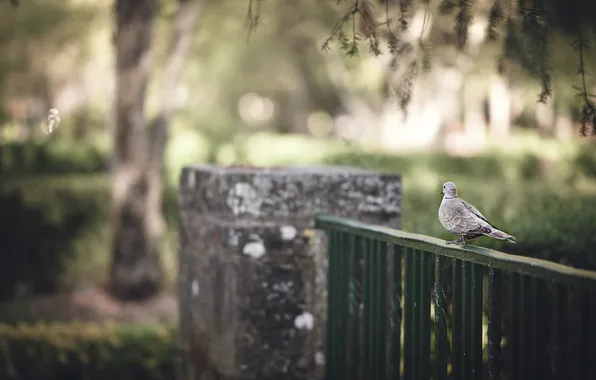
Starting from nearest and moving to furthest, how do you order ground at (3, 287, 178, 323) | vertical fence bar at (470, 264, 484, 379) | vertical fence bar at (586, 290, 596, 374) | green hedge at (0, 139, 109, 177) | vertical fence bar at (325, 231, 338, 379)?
vertical fence bar at (586, 290, 596, 374)
vertical fence bar at (470, 264, 484, 379)
vertical fence bar at (325, 231, 338, 379)
ground at (3, 287, 178, 323)
green hedge at (0, 139, 109, 177)

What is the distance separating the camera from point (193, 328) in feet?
16.8

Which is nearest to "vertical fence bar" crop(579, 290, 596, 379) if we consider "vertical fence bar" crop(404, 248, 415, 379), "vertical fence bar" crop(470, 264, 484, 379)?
"vertical fence bar" crop(470, 264, 484, 379)

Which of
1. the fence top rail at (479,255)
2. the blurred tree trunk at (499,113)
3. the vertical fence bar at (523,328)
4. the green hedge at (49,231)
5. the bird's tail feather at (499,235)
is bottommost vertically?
the green hedge at (49,231)

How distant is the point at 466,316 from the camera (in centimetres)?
333

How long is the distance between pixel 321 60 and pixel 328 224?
24555mm

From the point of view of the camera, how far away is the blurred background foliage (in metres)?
10.3

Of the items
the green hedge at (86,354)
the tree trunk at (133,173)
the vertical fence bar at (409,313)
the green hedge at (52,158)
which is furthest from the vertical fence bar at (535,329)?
the green hedge at (52,158)

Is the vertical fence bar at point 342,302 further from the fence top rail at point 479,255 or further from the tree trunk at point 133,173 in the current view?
the tree trunk at point 133,173

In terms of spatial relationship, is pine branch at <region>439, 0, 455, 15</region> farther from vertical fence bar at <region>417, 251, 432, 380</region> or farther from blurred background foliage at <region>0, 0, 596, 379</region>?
vertical fence bar at <region>417, 251, 432, 380</region>

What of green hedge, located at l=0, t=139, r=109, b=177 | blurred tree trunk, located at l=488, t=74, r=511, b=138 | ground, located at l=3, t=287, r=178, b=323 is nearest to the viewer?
ground, located at l=3, t=287, r=178, b=323

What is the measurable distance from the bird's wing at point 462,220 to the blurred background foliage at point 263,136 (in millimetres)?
1184

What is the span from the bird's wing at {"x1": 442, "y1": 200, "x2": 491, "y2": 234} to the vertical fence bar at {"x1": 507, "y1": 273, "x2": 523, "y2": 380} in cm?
35

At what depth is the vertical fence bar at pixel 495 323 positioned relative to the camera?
3.14 meters

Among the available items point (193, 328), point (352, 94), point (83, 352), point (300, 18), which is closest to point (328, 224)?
point (193, 328)
